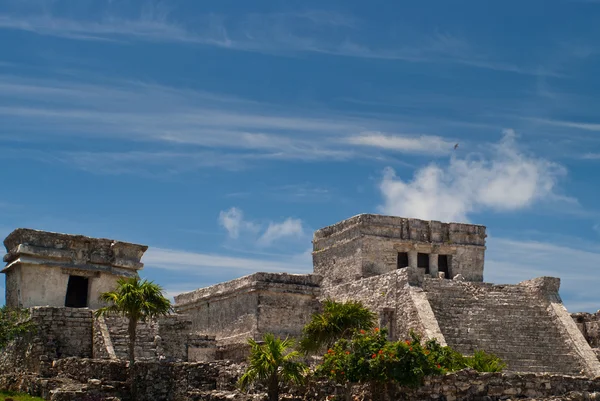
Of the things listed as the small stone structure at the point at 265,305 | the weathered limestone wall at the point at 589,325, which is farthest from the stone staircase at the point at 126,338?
the weathered limestone wall at the point at 589,325

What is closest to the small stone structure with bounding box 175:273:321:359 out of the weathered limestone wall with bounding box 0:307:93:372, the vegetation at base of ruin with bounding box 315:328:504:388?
the weathered limestone wall with bounding box 0:307:93:372

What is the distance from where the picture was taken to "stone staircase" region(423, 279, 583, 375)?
25453 mm

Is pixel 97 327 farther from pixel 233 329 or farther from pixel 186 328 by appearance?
pixel 233 329

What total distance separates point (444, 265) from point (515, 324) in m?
6.39

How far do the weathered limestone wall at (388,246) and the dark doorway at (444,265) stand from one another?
0.13 metres

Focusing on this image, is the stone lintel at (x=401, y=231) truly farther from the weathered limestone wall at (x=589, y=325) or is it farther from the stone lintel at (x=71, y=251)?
the stone lintel at (x=71, y=251)

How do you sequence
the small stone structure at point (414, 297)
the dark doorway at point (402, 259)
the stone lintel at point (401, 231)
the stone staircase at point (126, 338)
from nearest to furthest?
the stone staircase at point (126, 338), the small stone structure at point (414, 297), the stone lintel at point (401, 231), the dark doorway at point (402, 259)

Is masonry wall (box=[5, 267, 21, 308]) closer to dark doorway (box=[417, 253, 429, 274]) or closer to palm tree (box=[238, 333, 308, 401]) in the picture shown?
palm tree (box=[238, 333, 308, 401])

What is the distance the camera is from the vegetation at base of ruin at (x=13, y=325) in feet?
70.7

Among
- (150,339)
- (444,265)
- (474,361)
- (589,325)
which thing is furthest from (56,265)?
(589,325)

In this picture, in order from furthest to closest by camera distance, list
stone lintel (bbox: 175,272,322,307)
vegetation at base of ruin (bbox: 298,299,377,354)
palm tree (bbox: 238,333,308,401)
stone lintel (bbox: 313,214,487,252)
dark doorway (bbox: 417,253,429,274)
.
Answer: dark doorway (bbox: 417,253,429,274) < stone lintel (bbox: 313,214,487,252) < stone lintel (bbox: 175,272,322,307) < vegetation at base of ruin (bbox: 298,299,377,354) < palm tree (bbox: 238,333,308,401)

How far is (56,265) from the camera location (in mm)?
25500

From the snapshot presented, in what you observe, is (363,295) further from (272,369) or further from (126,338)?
(272,369)

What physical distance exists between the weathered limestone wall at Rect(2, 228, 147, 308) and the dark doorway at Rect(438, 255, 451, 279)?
11261mm
